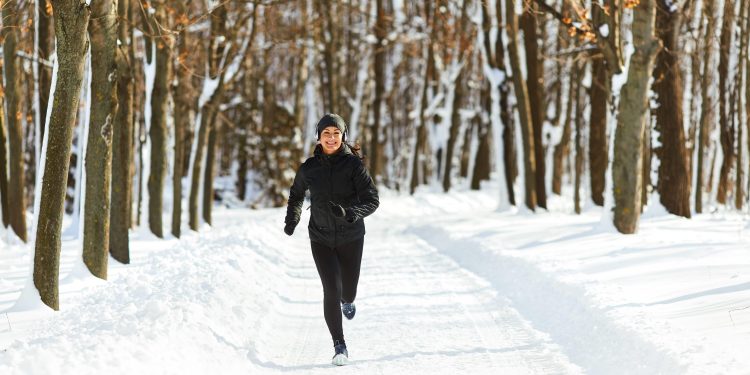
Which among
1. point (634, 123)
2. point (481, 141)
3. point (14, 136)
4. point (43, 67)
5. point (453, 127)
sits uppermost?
point (43, 67)

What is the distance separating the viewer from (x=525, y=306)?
818cm

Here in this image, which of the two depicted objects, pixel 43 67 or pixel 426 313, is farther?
pixel 43 67

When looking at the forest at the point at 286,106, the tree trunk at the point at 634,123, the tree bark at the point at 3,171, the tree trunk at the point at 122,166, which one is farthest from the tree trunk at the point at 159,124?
the tree trunk at the point at 634,123

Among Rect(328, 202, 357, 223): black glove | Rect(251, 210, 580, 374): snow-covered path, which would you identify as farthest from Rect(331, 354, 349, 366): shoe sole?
Rect(328, 202, 357, 223): black glove

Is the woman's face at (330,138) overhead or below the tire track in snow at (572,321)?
overhead

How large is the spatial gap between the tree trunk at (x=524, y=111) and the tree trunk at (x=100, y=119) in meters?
11.8

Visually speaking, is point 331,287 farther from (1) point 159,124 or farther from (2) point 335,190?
(1) point 159,124

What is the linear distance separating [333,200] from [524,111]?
13.8 m

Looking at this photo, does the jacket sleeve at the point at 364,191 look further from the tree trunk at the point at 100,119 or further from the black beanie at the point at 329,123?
the tree trunk at the point at 100,119

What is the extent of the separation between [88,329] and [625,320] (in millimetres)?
4377

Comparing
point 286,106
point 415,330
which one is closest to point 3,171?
point 415,330

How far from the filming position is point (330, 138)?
6.04 m

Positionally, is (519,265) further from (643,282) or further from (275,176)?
(275,176)

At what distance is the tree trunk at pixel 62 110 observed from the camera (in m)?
7.33
